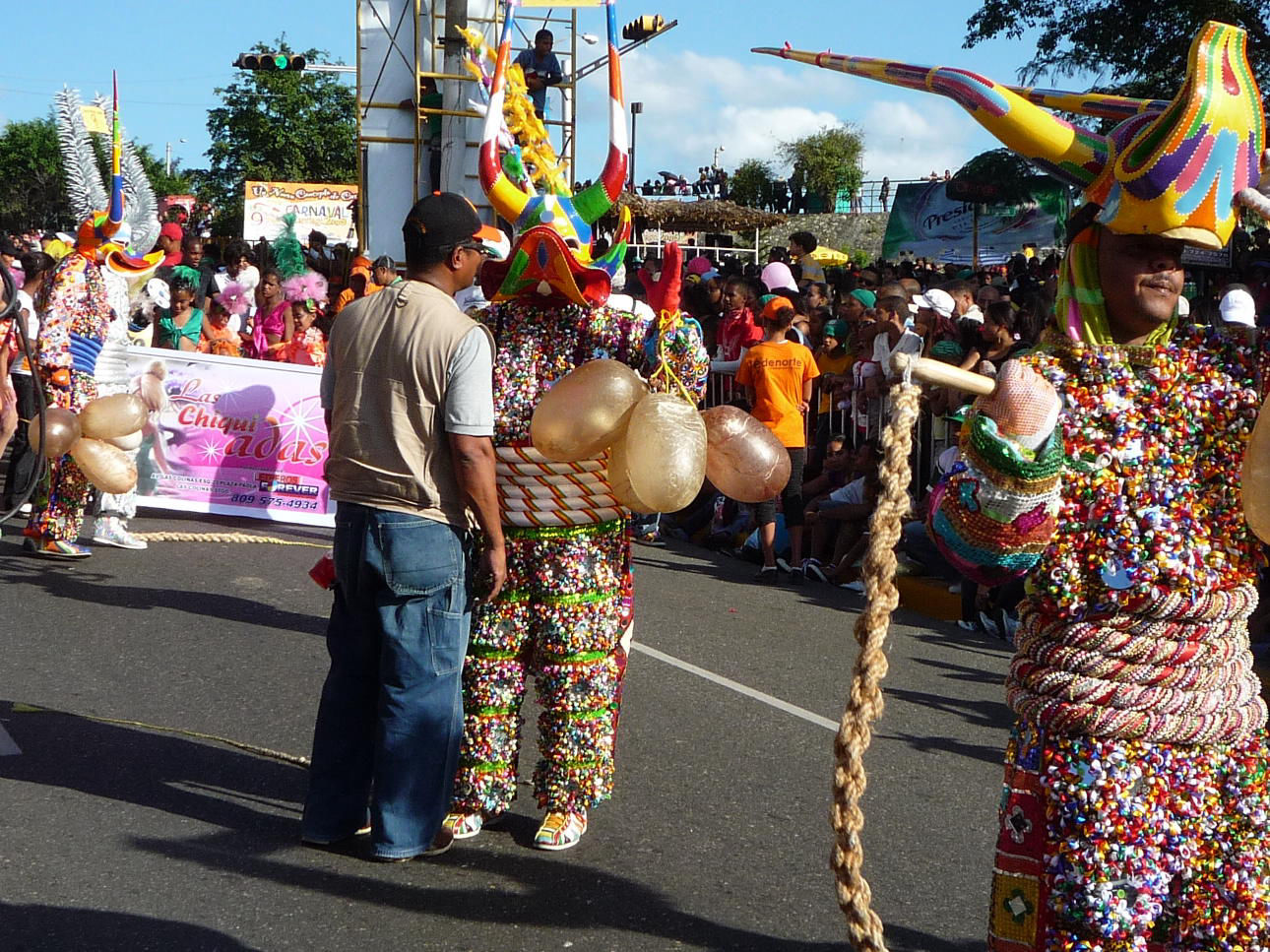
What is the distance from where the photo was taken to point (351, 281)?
12.9 metres

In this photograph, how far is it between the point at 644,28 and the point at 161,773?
1646 cm

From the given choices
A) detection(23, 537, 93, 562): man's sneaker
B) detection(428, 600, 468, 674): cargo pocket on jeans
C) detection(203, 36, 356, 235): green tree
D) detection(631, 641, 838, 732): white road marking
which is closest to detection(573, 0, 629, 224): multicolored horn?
detection(428, 600, 468, 674): cargo pocket on jeans

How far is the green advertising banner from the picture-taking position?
20375mm

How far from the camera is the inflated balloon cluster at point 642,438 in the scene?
403cm

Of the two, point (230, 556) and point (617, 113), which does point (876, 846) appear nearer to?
point (617, 113)

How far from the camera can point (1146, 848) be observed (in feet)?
8.23

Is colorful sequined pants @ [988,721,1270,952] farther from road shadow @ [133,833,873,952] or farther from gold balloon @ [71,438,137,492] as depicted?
gold balloon @ [71,438,137,492]

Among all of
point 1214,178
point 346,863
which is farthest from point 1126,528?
point 346,863

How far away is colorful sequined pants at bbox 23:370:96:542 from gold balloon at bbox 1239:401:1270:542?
7671 millimetres

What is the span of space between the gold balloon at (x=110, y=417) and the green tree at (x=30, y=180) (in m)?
42.1

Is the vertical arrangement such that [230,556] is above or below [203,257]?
below

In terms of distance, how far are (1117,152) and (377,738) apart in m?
2.57

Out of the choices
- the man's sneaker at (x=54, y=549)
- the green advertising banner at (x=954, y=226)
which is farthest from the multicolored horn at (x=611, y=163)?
the green advertising banner at (x=954, y=226)

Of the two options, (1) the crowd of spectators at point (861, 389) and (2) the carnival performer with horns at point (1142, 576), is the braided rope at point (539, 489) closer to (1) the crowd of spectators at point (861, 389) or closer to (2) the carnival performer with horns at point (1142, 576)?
(2) the carnival performer with horns at point (1142, 576)
